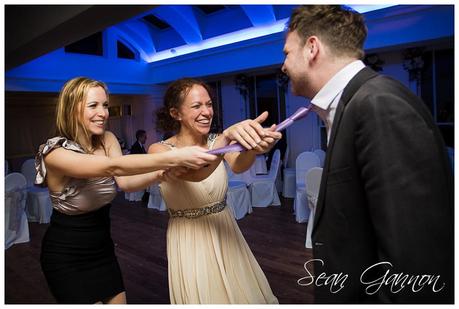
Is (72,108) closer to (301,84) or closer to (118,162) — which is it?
(118,162)

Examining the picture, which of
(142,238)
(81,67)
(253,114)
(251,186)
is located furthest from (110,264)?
(81,67)

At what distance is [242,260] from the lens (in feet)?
5.93

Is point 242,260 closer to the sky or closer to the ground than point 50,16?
closer to the ground

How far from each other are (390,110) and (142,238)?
457 centimetres

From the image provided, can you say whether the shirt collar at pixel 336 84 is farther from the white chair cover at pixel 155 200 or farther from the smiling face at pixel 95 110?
the white chair cover at pixel 155 200

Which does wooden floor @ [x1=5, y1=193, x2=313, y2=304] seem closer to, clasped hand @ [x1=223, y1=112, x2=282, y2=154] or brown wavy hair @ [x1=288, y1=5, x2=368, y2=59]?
clasped hand @ [x1=223, y1=112, x2=282, y2=154]

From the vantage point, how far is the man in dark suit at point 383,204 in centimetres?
88

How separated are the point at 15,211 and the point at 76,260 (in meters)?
3.80

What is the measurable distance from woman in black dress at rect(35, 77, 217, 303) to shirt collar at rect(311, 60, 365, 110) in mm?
805

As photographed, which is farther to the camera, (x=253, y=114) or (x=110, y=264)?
(x=253, y=114)

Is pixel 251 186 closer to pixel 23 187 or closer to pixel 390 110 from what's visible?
pixel 23 187
